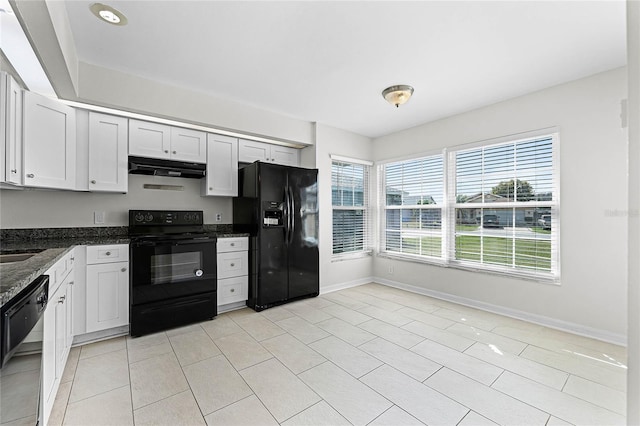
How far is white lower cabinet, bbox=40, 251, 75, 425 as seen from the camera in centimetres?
157

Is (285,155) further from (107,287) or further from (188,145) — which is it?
(107,287)

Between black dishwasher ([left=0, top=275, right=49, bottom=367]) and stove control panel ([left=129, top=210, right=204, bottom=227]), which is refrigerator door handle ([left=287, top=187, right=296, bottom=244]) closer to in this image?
stove control panel ([left=129, top=210, right=204, bottom=227])

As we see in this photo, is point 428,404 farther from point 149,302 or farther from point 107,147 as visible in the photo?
point 107,147

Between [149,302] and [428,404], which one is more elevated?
[149,302]

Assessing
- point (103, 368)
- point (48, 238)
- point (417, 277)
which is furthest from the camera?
point (417, 277)

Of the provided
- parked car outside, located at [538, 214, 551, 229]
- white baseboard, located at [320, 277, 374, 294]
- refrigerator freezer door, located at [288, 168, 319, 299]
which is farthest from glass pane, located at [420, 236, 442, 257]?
refrigerator freezer door, located at [288, 168, 319, 299]

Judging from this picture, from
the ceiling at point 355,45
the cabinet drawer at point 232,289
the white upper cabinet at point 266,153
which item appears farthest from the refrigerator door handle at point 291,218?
the ceiling at point 355,45

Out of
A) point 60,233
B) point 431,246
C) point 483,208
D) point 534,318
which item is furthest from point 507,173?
point 60,233

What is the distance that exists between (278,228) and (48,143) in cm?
241

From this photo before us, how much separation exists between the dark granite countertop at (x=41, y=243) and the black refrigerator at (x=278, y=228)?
0.33 m

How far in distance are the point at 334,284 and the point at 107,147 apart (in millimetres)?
3479

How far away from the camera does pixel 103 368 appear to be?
2279 millimetres

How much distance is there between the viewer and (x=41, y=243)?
8.35 ft

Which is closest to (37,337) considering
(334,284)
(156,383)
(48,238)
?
(156,383)
